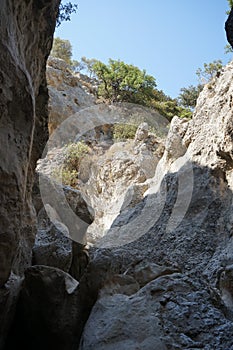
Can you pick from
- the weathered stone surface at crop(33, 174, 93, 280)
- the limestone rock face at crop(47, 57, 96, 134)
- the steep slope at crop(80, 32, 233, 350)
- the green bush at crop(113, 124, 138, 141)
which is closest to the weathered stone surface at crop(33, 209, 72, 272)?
the weathered stone surface at crop(33, 174, 93, 280)

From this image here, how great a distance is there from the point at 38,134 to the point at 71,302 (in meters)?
3.27

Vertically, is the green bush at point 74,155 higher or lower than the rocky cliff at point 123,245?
higher

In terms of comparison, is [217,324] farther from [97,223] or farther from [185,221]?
[97,223]

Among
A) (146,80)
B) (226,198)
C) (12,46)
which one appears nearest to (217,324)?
(12,46)

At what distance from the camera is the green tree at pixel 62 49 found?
32.7 meters

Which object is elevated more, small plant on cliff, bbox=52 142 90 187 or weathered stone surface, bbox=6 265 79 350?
small plant on cliff, bbox=52 142 90 187

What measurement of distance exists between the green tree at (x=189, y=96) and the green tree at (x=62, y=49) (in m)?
11.1

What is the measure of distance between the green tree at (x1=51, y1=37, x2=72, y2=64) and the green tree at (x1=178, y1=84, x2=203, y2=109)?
11069 millimetres

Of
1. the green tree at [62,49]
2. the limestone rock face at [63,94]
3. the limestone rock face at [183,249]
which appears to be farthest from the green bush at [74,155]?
the green tree at [62,49]

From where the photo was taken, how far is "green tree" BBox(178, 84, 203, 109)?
26516 millimetres

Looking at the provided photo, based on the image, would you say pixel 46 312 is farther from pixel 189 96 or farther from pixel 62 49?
pixel 62 49

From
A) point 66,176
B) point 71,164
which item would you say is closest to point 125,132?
point 71,164

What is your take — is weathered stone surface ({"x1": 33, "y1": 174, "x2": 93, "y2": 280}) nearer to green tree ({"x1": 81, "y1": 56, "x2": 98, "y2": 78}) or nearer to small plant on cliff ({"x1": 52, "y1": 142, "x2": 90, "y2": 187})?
small plant on cliff ({"x1": 52, "y1": 142, "x2": 90, "y2": 187})

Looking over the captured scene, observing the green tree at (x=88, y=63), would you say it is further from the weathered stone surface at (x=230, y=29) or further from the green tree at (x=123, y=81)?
the weathered stone surface at (x=230, y=29)
